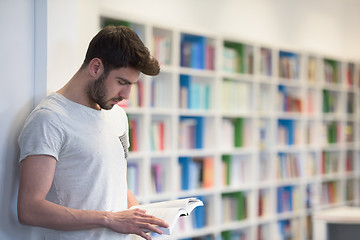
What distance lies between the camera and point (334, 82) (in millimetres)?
5988

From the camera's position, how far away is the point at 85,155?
1727 millimetres

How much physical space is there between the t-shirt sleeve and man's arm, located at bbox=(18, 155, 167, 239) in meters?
0.02

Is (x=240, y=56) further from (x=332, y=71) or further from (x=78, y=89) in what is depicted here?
(x=78, y=89)

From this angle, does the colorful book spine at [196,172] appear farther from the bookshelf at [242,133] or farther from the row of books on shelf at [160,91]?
the row of books on shelf at [160,91]

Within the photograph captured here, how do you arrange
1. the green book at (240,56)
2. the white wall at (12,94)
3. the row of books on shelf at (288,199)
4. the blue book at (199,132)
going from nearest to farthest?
the white wall at (12,94), the blue book at (199,132), the green book at (240,56), the row of books on shelf at (288,199)

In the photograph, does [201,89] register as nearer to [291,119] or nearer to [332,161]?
[291,119]

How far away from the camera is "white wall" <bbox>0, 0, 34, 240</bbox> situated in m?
1.82


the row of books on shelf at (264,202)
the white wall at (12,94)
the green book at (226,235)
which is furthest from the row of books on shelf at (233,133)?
the white wall at (12,94)

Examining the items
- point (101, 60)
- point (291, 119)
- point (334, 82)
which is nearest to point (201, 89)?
point (291, 119)

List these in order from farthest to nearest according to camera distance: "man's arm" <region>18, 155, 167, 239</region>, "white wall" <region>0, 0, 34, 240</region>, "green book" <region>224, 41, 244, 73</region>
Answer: "green book" <region>224, 41, 244, 73</region> → "white wall" <region>0, 0, 34, 240</region> → "man's arm" <region>18, 155, 167, 239</region>

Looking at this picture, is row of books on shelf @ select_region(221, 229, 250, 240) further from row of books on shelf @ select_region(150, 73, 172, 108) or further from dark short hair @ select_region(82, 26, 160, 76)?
dark short hair @ select_region(82, 26, 160, 76)

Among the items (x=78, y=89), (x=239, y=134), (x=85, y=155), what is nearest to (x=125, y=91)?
(x=78, y=89)

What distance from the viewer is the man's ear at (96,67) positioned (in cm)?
175

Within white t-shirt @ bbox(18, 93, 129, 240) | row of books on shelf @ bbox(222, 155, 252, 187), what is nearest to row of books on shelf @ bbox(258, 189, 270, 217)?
row of books on shelf @ bbox(222, 155, 252, 187)
